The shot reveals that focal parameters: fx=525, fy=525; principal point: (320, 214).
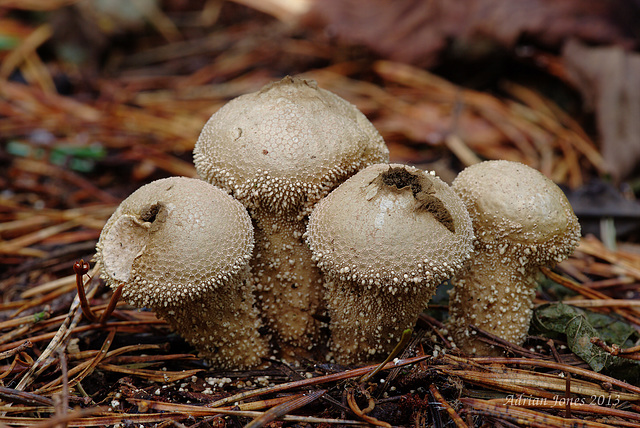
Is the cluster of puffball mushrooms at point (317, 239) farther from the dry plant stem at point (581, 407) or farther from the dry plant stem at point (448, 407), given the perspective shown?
the dry plant stem at point (581, 407)

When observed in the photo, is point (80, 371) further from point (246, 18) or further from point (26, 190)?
point (246, 18)

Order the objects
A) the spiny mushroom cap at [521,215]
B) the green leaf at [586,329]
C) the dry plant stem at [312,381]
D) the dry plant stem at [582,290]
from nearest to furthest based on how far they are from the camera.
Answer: the dry plant stem at [312,381] < the spiny mushroom cap at [521,215] < the green leaf at [586,329] < the dry plant stem at [582,290]

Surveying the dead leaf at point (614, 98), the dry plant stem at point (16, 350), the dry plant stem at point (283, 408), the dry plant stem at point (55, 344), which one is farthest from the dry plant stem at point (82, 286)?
the dead leaf at point (614, 98)

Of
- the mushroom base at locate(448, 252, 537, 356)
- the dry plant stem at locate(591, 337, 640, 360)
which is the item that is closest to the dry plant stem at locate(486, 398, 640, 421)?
the dry plant stem at locate(591, 337, 640, 360)

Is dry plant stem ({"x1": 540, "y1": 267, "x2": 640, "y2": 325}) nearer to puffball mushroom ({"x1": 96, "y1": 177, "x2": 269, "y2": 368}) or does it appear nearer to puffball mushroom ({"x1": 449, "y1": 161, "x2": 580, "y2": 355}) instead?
puffball mushroom ({"x1": 449, "y1": 161, "x2": 580, "y2": 355})

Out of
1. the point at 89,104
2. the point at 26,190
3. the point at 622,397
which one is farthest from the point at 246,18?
the point at 622,397

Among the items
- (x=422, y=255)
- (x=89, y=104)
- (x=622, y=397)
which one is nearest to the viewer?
(x=422, y=255)
